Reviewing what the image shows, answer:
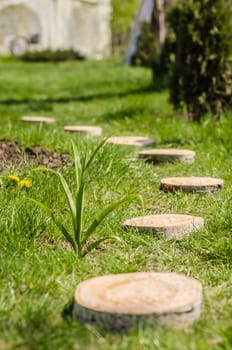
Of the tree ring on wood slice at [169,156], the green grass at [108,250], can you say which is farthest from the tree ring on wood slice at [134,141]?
the tree ring on wood slice at [169,156]

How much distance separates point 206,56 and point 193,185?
3.83 meters

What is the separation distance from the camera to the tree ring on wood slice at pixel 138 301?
2188mm

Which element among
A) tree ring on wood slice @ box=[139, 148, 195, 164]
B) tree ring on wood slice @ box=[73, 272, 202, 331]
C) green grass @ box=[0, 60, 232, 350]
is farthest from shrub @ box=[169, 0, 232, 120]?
tree ring on wood slice @ box=[73, 272, 202, 331]

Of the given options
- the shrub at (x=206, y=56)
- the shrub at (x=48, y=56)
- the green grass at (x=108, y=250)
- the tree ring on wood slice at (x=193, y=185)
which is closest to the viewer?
the green grass at (x=108, y=250)

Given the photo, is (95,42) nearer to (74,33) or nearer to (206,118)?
(74,33)

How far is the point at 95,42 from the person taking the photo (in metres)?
40.5

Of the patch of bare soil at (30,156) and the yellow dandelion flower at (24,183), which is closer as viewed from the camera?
the yellow dandelion flower at (24,183)

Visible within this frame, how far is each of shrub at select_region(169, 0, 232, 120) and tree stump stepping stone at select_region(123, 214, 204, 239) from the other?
4380mm

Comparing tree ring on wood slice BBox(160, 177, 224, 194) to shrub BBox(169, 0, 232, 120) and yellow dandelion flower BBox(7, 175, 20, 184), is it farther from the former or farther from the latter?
shrub BBox(169, 0, 232, 120)

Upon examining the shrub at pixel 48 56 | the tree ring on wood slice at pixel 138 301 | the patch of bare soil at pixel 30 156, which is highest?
the tree ring on wood slice at pixel 138 301

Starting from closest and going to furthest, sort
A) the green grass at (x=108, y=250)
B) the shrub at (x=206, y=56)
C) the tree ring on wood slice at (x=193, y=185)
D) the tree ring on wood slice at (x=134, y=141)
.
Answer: the green grass at (x=108, y=250) < the tree ring on wood slice at (x=193, y=185) < the tree ring on wood slice at (x=134, y=141) < the shrub at (x=206, y=56)

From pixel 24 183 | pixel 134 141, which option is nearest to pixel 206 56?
pixel 134 141

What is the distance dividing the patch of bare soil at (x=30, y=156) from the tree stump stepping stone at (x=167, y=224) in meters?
1.18

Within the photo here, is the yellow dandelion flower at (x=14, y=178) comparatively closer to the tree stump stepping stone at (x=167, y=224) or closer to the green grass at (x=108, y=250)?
the green grass at (x=108, y=250)
